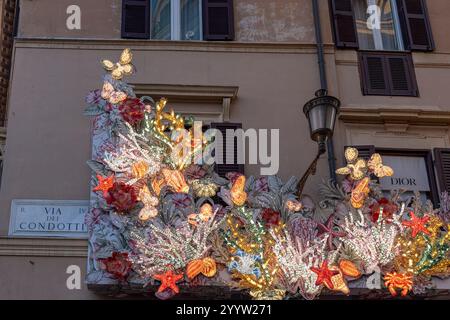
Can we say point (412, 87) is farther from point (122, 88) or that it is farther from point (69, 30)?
point (69, 30)

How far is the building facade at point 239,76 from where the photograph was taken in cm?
1159

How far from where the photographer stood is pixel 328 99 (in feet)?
32.9

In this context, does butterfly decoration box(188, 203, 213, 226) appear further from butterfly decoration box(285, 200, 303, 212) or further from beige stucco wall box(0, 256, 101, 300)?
beige stucco wall box(0, 256, 101, 300)

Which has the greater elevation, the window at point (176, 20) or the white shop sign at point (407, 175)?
the window at point (176, 20)

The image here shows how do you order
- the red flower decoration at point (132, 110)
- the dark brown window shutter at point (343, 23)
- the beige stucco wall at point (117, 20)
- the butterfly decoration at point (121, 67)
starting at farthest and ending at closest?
the dark brown window shutter at point (343, 23) → the beige stucco wall at point (117, 20) → the butterfly decoration at point (121, 67) → the red flower decoration at point (132, 110)

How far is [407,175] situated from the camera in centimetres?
1202

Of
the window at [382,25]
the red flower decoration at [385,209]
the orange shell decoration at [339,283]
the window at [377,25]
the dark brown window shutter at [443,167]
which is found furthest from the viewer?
the window at [377,25]

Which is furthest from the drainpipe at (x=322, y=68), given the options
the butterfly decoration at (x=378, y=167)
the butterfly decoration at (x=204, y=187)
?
the butterfly decoration at (x=204, y=187)

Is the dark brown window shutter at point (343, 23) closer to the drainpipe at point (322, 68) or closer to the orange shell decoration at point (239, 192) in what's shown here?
the drainpipe at point (322, 68)

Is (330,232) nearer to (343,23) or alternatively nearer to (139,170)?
(139,170)

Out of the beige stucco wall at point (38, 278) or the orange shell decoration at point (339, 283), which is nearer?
the orange shell decoration at point (339, 283)

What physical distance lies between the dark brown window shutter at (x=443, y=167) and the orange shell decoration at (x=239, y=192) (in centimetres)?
320
